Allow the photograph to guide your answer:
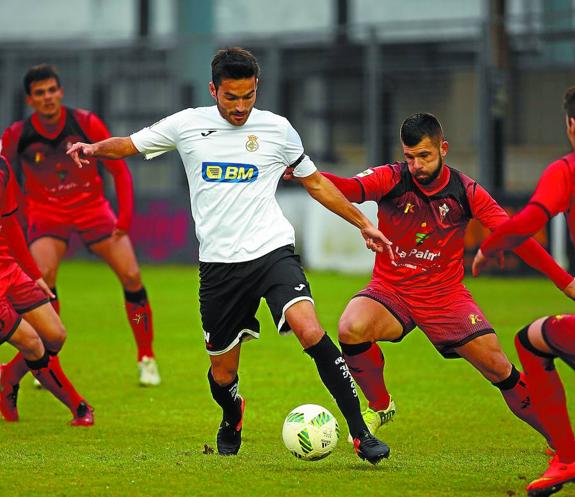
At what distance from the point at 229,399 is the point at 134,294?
3.83 meters

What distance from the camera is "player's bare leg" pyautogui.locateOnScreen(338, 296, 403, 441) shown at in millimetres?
8414

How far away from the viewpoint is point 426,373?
12.5m

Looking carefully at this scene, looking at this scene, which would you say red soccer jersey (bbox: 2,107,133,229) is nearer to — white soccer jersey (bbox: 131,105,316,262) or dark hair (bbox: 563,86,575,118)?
white soccer jersey (bbox: 131,105,316,262)

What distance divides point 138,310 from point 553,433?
18.4 ft

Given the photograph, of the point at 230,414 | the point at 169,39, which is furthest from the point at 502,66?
the point at 230,414

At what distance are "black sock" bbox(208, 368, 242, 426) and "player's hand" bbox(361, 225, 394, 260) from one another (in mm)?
1213

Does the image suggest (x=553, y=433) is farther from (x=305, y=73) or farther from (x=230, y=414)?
(x=305, y=73)

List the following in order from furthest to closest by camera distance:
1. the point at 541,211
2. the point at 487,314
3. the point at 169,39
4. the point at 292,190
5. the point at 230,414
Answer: the point at 169,39, the point at 292,190, the point at 487,314, the point at 230,414, the point at 541,211

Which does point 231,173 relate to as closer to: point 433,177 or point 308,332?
point 308,332

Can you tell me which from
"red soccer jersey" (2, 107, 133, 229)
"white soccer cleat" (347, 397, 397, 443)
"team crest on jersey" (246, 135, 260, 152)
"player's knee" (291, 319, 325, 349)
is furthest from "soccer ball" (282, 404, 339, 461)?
"red soccer jersey" (2, 107, 133, 229)

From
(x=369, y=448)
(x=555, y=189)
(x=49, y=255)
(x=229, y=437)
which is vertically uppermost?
(x=555, y=189)

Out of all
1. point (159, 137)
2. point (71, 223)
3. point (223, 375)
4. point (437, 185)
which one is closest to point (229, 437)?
point (223, 375)

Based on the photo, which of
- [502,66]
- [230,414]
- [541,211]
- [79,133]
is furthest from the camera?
[502,66]

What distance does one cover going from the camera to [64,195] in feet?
38.5
